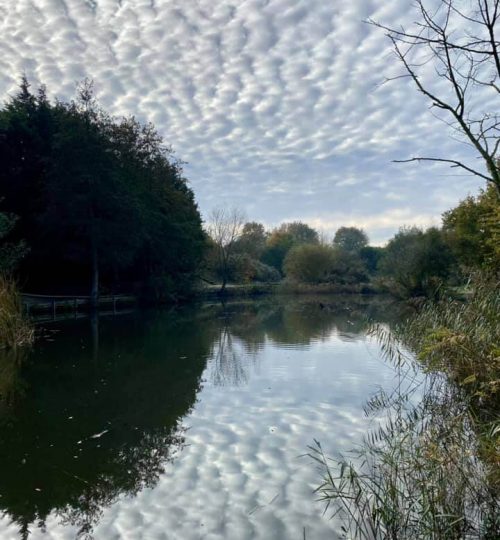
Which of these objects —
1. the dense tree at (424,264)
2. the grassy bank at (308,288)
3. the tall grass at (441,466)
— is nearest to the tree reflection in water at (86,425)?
the tall grass at (441,466)

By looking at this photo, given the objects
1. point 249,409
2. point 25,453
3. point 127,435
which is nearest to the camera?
point 25,453

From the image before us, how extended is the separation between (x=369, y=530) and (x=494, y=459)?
1.01 metres

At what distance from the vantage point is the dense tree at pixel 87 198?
2366 cm

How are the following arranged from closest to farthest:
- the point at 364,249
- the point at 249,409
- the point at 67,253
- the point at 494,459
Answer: the point at 494,459 → the point at 249,409 → the point at 67,253 → the point at 364,249

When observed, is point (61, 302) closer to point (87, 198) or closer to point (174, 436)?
point (87, 198)

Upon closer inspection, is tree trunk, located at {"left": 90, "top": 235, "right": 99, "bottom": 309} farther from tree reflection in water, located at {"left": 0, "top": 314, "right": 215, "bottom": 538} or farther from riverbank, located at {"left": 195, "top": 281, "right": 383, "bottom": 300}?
riverbank, located at {"left": 195, "top": 281, "right": 383, "bottom": 300}

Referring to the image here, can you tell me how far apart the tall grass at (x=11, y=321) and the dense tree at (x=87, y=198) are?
1215cm

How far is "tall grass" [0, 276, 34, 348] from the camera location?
11289 mm

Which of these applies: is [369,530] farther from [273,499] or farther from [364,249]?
[364,249]

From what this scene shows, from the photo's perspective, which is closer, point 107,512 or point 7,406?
point 107,512

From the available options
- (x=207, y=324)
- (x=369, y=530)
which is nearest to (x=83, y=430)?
(x=369, y=530)

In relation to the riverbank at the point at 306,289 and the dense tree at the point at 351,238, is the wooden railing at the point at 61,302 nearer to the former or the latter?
the riverbank at the point at 306,289

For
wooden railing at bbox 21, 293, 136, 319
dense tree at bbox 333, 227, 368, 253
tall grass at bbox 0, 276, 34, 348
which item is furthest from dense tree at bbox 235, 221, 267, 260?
tall grass at bbox 0, 276, 34, 348

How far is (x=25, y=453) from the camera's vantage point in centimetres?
531
